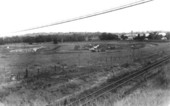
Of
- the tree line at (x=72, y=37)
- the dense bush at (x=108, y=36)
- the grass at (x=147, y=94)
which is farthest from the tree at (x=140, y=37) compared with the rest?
the grass at (x=147, y=94)

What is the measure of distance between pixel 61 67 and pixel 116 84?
0.84 metres

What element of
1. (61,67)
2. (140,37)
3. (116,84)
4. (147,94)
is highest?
(140,37)

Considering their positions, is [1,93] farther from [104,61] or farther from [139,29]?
[139,29]

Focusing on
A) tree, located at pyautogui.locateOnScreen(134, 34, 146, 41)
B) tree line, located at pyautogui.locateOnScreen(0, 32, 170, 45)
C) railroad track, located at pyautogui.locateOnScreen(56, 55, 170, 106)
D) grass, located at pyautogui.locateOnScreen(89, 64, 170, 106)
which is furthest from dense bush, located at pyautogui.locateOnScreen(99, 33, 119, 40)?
grass, located at pyautogui.locateOnScreen(89, 64, 170, 106)

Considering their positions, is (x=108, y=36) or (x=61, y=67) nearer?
(x=108, y=36)

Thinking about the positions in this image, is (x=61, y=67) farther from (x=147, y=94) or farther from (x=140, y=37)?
(x=147, y=94)

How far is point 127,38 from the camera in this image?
7.92 ft

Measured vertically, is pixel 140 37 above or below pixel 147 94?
above

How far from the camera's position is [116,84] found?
2.46 metres

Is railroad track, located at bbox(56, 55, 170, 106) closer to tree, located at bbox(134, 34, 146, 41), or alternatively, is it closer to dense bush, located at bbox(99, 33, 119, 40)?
tree, located at bbox(134, 34, 146, 41)

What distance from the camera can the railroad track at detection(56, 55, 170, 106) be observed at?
2.44 metres

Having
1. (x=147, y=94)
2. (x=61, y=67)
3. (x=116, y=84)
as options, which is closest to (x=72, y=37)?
(x=61, y=67)

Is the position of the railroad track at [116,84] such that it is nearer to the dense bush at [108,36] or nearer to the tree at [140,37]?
the tree at [140,37]

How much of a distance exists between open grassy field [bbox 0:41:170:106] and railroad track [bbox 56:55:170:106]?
87 mm
